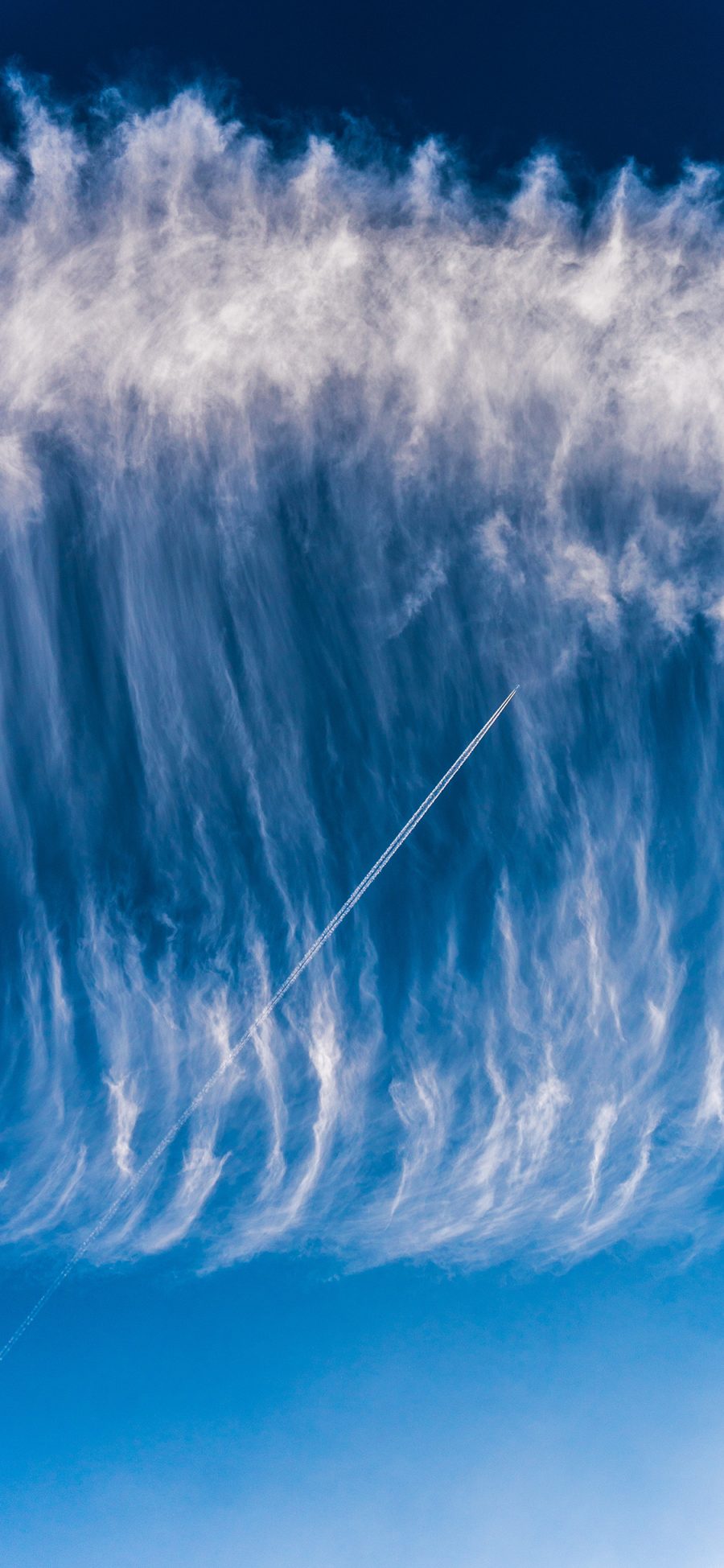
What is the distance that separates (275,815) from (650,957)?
61.7ft

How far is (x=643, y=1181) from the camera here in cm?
4762

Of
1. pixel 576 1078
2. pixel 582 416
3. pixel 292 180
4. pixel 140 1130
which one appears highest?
pixel 292 180

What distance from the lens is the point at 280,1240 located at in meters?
48.8

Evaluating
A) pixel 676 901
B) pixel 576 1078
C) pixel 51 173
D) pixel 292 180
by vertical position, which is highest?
pixel 51 173

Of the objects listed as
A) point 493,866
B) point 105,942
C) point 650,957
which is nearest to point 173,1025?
point 105,942

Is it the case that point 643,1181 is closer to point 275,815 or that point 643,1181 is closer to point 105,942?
point 275,815

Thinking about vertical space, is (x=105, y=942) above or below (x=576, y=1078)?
above

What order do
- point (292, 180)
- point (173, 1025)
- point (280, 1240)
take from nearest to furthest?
point (292, 180) < point (173, 1025) < point (280, 1240)

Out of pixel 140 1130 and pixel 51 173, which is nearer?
pixel 51 173

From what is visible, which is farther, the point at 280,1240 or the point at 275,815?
the point at 280,1240

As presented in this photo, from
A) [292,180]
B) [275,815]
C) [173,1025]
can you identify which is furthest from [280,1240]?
[292,180]

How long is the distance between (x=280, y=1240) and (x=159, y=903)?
18.7m

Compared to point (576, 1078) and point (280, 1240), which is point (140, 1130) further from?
point (576, 1078)

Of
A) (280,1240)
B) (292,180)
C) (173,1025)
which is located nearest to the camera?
(292,180)
